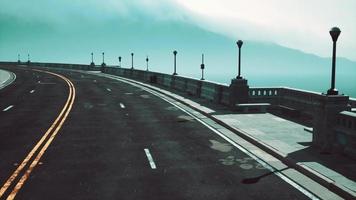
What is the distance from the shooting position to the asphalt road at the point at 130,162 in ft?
29.1

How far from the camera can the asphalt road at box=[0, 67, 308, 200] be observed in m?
8.86

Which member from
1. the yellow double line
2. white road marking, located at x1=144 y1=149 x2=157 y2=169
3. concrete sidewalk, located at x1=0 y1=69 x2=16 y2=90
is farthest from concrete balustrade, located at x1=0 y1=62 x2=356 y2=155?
concrete sidewalk, located at x1=0 y1=69 x2=16 y2=90

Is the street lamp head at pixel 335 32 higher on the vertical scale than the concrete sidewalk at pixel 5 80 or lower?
higher

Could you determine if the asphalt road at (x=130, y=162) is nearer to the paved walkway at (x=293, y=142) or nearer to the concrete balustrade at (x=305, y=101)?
the paved walkway at (x=293, y=142)

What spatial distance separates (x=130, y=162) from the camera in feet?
37.1

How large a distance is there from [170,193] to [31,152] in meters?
5.77

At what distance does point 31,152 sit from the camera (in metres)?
12.3

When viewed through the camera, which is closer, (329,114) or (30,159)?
(30,159)

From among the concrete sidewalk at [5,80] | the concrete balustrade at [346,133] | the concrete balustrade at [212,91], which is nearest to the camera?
the concrete balustrade at [346,133]

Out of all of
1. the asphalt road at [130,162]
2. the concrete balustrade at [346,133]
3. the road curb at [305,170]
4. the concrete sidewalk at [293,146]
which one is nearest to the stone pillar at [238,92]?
the concrete sidewalk at [293,146]

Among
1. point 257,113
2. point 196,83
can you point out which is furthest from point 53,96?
point 257,113

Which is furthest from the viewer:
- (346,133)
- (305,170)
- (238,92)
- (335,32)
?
(238,92)

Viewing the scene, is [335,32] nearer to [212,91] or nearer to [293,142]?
[293,142]

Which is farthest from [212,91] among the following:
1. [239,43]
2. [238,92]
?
[238,92]
